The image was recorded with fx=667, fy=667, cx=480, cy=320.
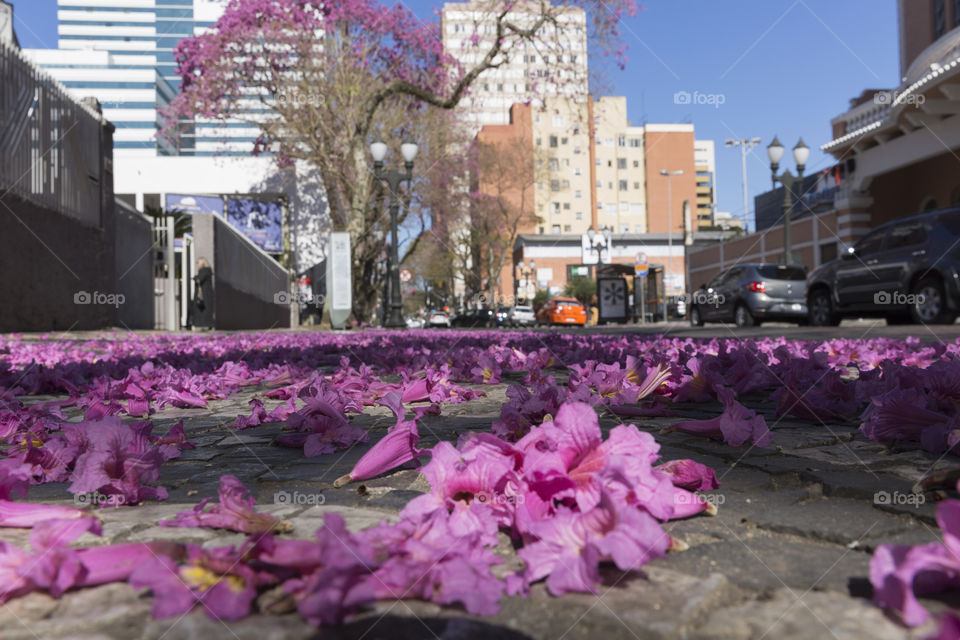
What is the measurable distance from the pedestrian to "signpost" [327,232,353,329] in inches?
122

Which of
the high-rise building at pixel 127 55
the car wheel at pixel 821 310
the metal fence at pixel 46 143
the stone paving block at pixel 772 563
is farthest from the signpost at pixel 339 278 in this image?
the high-rise building at pixel 127 55

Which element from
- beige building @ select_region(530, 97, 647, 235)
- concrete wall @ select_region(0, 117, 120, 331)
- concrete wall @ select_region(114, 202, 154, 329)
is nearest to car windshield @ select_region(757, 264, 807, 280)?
concrete wall @ select_region(0, 117, 120, 331)

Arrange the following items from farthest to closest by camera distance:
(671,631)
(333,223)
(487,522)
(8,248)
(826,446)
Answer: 1. (333,223)
2. (8,248)
3. (826,446)
4. (487,522)
5. (671,631)

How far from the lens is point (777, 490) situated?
1619 mm

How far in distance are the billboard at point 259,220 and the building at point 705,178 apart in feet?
302

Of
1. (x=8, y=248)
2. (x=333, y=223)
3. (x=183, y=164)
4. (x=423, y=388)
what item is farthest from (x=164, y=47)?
(x=423, y=388)

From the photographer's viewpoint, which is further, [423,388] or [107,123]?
[107,123]

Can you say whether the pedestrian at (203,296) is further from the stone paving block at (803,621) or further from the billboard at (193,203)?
the stone paving block at (803,621)

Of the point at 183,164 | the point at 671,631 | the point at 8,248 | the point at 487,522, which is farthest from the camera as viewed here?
the point at 183,164

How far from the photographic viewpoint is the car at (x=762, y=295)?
15383 millimetres

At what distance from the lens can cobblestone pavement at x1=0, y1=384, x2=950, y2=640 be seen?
0.91 m

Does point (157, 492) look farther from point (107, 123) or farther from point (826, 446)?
point (107, 123)

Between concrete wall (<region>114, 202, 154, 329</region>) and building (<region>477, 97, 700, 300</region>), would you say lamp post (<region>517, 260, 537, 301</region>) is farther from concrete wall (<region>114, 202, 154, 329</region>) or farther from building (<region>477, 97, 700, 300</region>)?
concrete wall (<region>114, 202, 154, 329</region>)

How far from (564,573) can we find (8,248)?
10.5 meters
